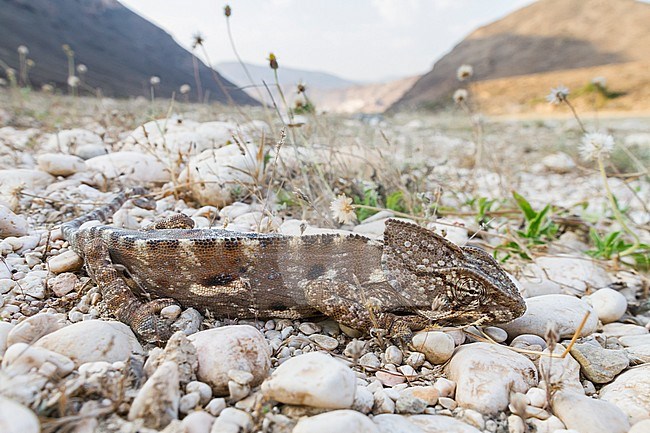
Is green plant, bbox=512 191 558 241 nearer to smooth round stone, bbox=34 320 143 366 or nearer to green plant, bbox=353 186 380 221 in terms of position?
green plant, bbox=353 186 380 221

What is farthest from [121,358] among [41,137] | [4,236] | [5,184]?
[41,137]

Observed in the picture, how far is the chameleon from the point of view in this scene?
2.38m

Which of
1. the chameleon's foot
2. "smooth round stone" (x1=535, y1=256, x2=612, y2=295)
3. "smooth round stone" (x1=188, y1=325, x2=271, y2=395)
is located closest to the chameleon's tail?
the chameleon's foot

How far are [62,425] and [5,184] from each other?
283 centimetres

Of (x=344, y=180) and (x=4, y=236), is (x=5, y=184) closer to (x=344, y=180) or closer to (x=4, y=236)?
(x=4, y=236)

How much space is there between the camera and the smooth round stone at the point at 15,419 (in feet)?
4.26

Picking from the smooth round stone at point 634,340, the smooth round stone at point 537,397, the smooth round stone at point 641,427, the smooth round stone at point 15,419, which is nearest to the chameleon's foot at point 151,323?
the smooth round stone at point 15,419

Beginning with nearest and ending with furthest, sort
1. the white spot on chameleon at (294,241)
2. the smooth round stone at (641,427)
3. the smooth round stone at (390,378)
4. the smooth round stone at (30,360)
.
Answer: the smooth round stone at (30,360)
the smooth round stone at (641,427)
the smooth round stone at (390,378)
the white spot on chameleon at (294,241)

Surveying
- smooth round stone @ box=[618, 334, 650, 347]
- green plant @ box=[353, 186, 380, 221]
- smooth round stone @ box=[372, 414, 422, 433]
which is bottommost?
smooth round stone @ box=[618, 334, 650, 347]

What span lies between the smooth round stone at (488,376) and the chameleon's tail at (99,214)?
7.33 feet

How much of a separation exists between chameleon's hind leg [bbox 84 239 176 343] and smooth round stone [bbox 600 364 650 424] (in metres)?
2.07

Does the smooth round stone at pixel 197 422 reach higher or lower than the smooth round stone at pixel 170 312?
lower

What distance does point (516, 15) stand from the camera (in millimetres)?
52750

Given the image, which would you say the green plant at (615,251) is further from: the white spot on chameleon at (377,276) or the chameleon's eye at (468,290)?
the white spot on chameleon at (377,276)
